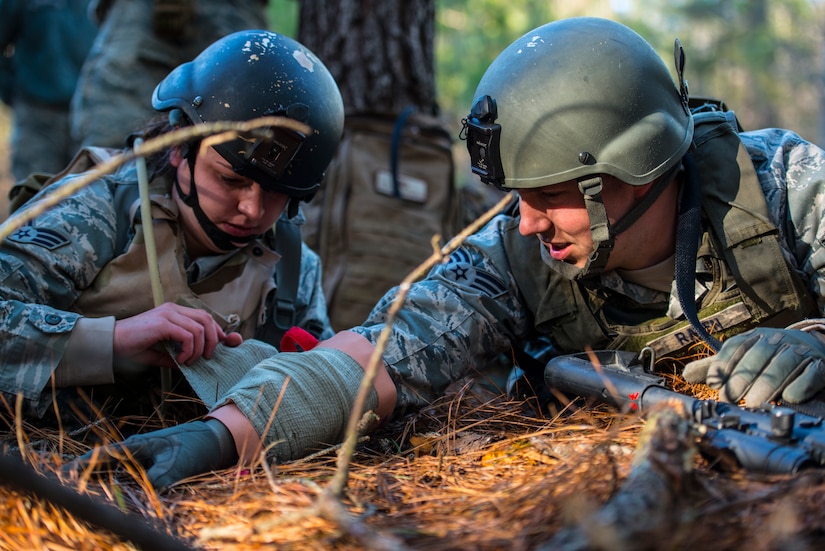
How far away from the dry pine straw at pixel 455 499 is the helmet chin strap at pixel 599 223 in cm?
50

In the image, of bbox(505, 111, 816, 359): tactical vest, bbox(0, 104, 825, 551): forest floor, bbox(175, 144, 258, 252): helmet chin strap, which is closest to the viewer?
bbox(0, 104, 825, 551): forest floor

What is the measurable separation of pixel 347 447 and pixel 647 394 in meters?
0.96

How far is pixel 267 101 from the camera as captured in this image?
114 inches

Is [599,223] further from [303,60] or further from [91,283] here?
[91,283]

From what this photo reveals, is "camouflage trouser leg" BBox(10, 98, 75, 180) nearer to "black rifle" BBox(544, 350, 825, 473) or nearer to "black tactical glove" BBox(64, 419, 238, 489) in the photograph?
"black tactical glove" BBox(64, 419, 238, 489)

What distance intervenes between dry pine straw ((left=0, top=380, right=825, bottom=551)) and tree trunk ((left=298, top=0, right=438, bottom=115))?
3.13 metres

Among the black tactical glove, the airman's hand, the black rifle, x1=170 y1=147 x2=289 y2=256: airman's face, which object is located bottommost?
the black tactical glove

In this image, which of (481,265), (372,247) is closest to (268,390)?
(481,265)

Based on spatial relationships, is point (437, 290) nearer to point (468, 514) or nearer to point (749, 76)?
point (468, 514)

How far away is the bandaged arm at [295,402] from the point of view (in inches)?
91.2

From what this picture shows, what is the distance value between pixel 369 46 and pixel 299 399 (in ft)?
10.9

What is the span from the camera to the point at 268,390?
2.38 metres

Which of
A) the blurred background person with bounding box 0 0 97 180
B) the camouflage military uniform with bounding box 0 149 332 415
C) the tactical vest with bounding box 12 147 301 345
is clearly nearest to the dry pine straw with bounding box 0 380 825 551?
the camouflage military uniform with bounding box 0 149 332 415

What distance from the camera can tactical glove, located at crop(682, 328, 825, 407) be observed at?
2.16 m
